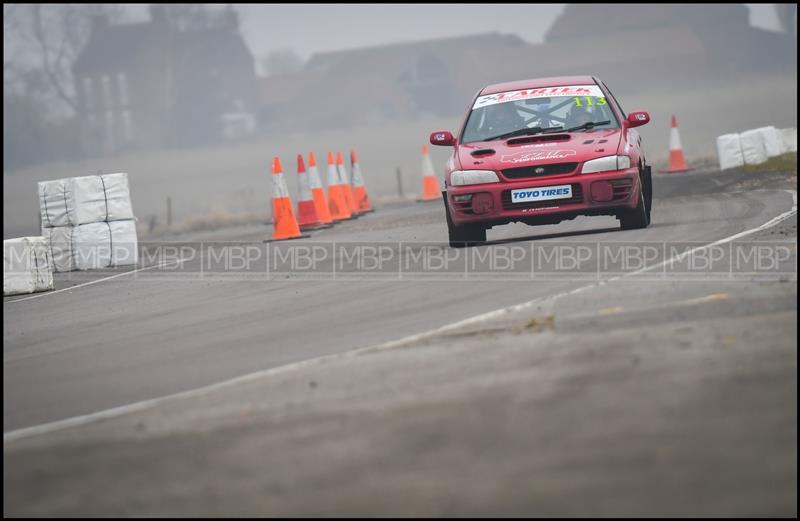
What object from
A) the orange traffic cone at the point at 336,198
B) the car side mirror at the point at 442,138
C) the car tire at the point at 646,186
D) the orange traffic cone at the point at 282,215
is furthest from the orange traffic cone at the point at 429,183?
the car side mirror at the point at 442,138

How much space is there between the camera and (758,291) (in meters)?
8.00

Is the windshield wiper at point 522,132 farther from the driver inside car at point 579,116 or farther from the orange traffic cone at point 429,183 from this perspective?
the orange traffic cone at point 429,183

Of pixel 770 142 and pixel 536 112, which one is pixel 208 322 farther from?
pixel 770 142

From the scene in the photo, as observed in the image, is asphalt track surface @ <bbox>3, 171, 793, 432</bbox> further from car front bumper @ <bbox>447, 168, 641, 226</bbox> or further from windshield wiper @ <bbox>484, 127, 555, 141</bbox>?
windshield wiper @ <bbox>484, 127, 555, 141</bbox>

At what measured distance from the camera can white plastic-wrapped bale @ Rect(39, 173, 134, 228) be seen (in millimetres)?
16391

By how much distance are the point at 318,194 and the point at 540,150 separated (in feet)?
28.5

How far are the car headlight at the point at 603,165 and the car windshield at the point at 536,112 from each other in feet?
2.47

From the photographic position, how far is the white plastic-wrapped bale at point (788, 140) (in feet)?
88.2

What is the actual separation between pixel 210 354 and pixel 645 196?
6.91 metres

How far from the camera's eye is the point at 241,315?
9.80 m

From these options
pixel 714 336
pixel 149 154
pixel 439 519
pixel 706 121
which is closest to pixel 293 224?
pixel 714 336

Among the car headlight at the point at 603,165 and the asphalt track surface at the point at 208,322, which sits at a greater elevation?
the car headlight at the point at 603,165

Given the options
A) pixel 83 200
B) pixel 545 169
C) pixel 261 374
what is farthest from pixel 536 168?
pixel 83 200

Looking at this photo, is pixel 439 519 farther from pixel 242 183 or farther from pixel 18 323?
pixel 242 183
